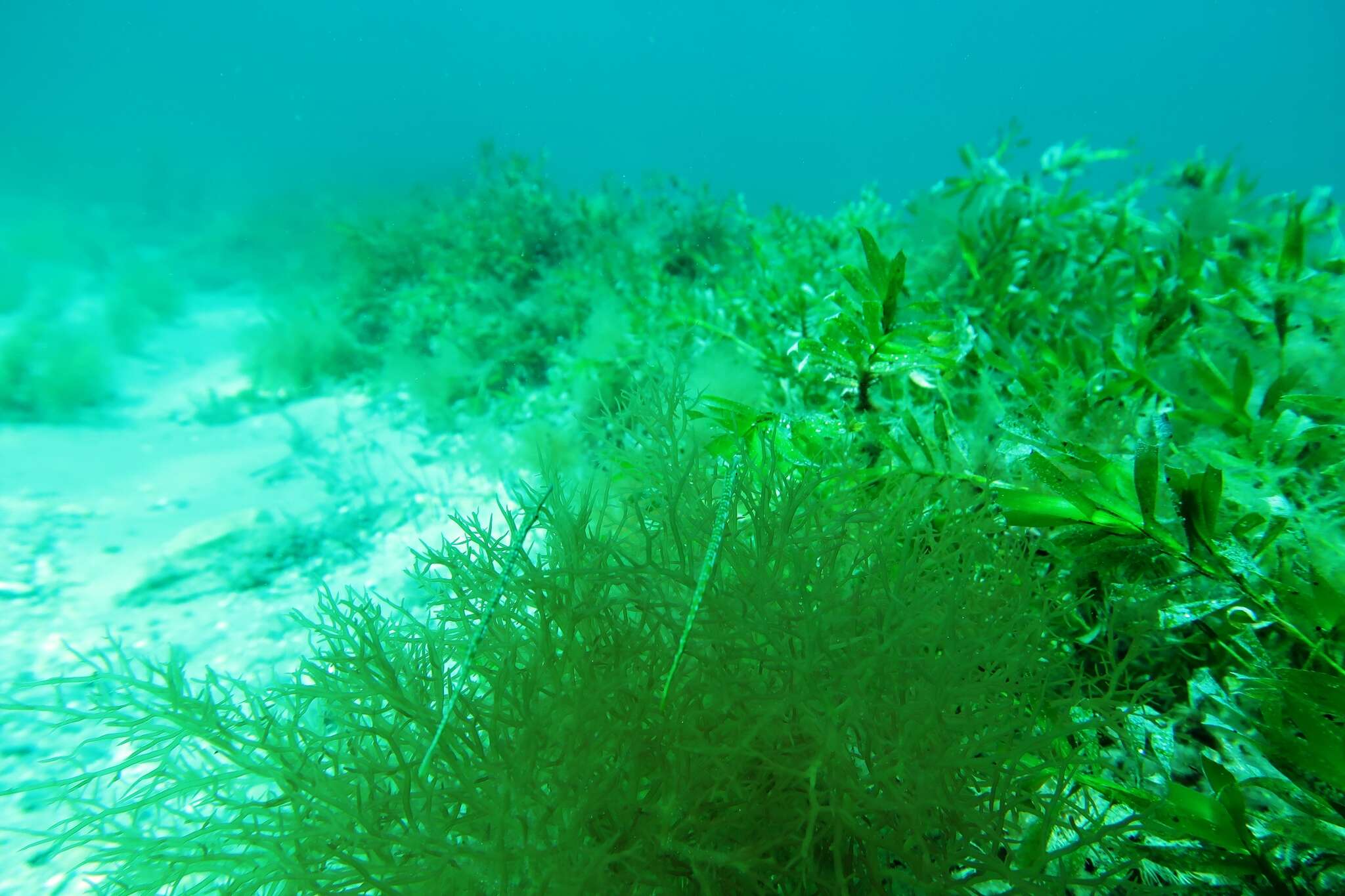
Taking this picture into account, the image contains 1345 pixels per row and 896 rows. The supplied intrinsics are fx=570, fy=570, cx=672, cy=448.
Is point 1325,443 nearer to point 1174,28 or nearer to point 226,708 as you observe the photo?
point 226,708

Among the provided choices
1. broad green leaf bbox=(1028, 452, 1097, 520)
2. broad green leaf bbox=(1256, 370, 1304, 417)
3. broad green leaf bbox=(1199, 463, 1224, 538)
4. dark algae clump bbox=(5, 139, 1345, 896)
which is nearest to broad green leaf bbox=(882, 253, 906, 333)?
dark algae clump bbox=(5, 139, 1345, 896)

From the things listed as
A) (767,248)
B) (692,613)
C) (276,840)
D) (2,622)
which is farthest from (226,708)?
(767,248)

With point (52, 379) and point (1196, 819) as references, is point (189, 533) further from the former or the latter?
point (1196, 819)

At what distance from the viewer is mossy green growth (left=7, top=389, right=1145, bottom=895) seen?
1.02 m

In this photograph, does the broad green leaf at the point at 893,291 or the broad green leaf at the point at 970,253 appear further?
the broad green leaf at the point at 970,253

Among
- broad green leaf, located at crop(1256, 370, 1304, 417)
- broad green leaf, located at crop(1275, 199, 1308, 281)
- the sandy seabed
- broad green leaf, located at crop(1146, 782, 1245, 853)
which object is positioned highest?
the sandy seabed

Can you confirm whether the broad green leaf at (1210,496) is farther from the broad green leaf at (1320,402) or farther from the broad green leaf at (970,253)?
the broad green leaf at (970,253)

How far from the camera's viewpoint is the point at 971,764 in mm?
1032

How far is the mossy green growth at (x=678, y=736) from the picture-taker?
1020 mm

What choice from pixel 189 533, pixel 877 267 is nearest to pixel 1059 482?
pixel 877 267

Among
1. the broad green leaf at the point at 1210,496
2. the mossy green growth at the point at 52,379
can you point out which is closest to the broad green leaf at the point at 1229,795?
the broad green leaf at the point at 1210,496

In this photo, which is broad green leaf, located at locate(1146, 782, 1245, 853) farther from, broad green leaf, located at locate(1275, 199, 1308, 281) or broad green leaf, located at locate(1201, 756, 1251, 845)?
broad green leaf, located at locate(1275, 199, 1308, 281)

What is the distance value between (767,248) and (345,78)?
82445 millimetres

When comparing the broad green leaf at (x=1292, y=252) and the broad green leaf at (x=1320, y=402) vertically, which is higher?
the broad green leaf at (x=1292, y=252)
